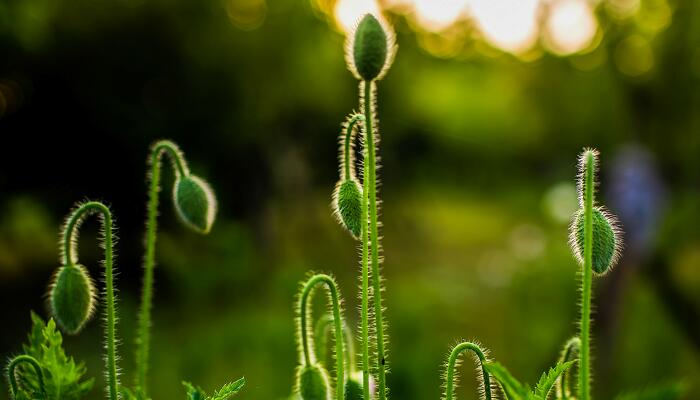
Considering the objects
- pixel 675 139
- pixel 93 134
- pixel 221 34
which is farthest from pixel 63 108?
pixel 675 139

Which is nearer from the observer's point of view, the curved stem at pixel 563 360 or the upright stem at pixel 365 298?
the upright stem at pixel 365 298

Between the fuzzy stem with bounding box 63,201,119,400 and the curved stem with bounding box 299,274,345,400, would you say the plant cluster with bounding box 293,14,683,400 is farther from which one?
the fuzzy stem with bounding box 63,201,119,400

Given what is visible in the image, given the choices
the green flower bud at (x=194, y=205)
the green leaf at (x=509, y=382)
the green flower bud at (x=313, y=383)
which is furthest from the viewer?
the green flower bud at (x=194, y=205)

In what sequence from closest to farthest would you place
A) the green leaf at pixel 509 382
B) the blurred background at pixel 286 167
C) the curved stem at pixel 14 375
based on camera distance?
the green leaf at pixel 509 382
the curved stem at pixel 14 375
the blurred background at pixel 286 167

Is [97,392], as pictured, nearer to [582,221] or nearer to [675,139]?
[675,139]

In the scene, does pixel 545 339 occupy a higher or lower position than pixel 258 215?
lower

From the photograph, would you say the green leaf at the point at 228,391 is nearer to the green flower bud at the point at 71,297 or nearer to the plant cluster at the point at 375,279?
the plant cluster at the point at 375,279

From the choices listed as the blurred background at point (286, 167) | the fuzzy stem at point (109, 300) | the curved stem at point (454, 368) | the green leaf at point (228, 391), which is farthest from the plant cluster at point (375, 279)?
the blurred background at point (286, 167)
